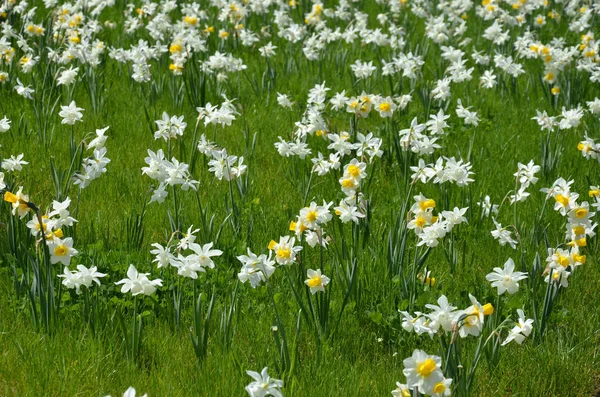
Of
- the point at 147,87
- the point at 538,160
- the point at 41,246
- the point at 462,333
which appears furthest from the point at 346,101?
the point at 462,333

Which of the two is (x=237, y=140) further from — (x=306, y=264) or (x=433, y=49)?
(x=433, y=49)

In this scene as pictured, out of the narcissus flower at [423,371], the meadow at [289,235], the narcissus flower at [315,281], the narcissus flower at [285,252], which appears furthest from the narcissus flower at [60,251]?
the narcissus flower at [423,371]

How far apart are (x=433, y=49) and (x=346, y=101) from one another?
251 cm

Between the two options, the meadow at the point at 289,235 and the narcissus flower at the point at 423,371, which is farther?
the meadow at the point at 289,235

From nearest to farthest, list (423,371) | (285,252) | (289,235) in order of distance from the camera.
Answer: (423,371), (285,252), (289,235)

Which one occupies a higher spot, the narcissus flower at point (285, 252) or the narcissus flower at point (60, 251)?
the narcissus flower at point (60, 251)

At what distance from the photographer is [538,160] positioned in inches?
188

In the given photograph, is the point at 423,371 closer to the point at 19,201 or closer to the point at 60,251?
the point at 60,251

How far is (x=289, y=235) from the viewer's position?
364 cm

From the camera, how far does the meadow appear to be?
268cm

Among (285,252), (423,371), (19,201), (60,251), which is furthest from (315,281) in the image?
(19,201)

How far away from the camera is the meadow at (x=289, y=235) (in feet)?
8.80

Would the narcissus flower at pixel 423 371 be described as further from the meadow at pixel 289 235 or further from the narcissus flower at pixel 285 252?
the narcissus flower at pixel 285 252

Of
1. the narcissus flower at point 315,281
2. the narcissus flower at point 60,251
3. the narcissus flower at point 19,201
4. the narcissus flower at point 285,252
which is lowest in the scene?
the narcissus flower at point 315,281
